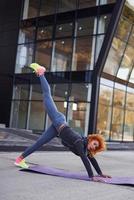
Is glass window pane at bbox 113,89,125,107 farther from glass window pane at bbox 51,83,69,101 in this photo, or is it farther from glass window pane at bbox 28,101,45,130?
glass window pane at bbox 28,101,45,130

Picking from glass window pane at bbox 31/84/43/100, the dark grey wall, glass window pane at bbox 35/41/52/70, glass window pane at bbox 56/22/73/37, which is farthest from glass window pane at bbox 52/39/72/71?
the dark grey wall

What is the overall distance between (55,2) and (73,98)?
700 cm

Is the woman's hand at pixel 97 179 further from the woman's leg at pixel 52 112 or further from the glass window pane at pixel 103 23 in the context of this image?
the glass window pane at pixel 103 23

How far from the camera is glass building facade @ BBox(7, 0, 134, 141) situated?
28891 mm

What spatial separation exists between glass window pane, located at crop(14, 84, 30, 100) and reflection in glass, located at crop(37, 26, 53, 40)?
3593mm

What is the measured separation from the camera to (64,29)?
3089cm

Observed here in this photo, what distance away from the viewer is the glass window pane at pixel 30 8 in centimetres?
3325

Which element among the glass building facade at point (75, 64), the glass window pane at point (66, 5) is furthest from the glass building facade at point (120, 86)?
the glass window pane at point (66, 5)

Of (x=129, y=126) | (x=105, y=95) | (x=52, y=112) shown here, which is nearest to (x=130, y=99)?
(x=129, y=126)

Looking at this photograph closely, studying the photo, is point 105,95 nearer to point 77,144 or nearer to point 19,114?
point 19,114

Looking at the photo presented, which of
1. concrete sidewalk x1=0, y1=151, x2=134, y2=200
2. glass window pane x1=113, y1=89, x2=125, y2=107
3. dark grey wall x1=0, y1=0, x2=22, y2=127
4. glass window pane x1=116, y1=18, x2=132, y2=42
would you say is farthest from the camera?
dark grey wall x1=0, y1=0, x2=22, y2=127

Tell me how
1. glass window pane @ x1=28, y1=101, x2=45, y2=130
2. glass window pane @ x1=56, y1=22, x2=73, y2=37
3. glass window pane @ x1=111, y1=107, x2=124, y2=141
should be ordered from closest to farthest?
glass window pane @ x1=56, y1=22, x2=73, y2=37
glass window pane @ x1=111, y1=107, x2=124, y2=141
glass window pane @ x1=28, y1=101, x2=45, y2=130

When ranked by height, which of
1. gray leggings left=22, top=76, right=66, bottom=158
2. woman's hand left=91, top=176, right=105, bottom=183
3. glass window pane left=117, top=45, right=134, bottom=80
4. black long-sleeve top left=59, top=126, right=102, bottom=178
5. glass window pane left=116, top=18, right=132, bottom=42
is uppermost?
glass window pane left=116, top=18, right=132, bottom=42

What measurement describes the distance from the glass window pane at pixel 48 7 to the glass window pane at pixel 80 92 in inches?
229
